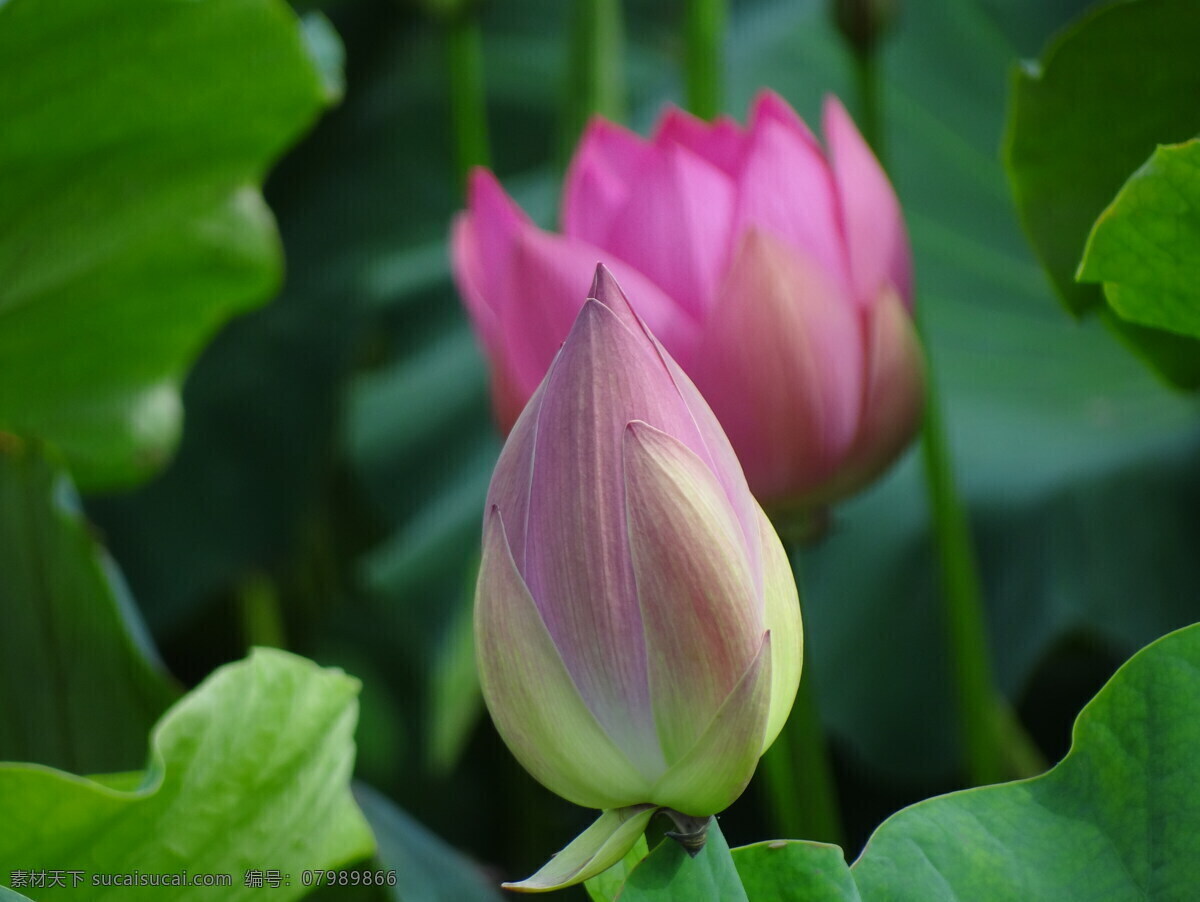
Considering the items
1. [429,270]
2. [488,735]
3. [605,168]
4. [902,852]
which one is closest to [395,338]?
[429,270]

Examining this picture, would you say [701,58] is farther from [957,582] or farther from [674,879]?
[674,879]

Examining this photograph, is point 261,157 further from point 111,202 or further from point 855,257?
point 855,257

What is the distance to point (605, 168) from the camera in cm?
39

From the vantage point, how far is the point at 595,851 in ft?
0.65

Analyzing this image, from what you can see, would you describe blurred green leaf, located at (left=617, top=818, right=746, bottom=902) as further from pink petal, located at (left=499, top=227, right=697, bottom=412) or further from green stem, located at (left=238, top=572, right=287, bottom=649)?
green stem, located at (left=238, top=572, right=287, bottom=649)

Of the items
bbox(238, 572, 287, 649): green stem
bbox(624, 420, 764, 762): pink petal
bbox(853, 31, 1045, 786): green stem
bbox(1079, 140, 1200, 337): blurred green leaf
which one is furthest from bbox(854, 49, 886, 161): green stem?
bbox(238, 572, 287, 649): green stem

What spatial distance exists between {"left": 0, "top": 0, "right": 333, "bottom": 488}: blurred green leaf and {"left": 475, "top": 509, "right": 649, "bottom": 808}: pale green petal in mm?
277

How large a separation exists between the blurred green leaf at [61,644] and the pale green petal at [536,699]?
0.80 feet

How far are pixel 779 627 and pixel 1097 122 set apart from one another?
0.18 metres

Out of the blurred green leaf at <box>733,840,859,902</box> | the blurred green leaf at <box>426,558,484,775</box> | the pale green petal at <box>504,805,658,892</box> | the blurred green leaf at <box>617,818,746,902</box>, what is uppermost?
the pale green petal at <box>504,805,658,892</box>

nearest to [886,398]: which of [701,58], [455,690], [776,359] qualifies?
[776,359]

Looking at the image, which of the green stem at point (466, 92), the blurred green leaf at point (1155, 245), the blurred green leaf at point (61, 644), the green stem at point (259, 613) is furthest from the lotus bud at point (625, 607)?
the green stem at point (259, 613)

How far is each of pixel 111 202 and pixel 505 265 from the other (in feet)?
0.71

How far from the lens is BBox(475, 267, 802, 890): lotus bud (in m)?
0.19
